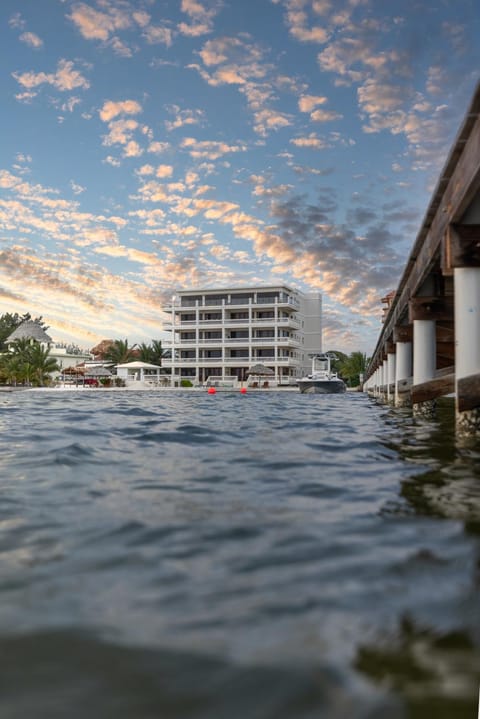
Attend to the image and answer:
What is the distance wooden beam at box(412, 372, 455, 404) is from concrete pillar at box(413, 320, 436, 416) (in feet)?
2.76

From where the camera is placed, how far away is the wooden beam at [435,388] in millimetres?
9312

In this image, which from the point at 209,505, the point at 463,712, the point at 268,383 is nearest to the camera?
the point at 463,712

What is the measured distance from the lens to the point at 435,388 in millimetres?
9805

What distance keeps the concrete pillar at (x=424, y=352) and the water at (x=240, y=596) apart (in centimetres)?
690

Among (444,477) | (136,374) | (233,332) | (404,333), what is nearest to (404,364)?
(404,333)

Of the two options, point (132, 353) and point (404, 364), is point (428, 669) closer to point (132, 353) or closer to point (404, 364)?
point (404, 364)

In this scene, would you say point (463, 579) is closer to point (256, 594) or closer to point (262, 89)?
point (256, 594)

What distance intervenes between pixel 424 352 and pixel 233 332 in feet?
194

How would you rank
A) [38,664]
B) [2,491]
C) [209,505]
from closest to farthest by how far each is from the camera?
[38,664] → [209,505] → [2,491]

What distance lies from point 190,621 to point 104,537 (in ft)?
3.70

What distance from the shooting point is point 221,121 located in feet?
68.7

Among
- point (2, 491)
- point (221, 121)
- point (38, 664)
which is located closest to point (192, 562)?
point (38, 664)

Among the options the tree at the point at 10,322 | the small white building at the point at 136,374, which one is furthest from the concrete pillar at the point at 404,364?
the tree at the point at 10,322

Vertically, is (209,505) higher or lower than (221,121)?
lower
